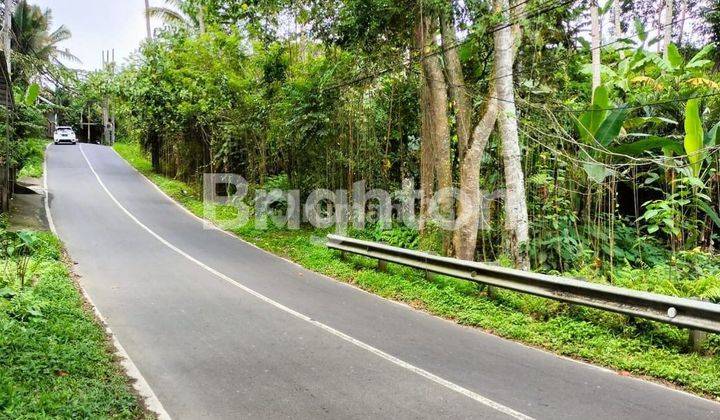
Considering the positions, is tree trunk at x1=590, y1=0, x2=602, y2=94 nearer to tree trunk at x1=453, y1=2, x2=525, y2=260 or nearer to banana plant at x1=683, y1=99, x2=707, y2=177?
tree trunk at x1=453, y1=2, x2=525, y2=260

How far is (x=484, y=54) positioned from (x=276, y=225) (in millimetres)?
8175

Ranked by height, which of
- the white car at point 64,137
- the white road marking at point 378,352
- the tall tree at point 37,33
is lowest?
the white road marking at point 378,352

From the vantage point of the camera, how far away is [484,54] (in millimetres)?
12117

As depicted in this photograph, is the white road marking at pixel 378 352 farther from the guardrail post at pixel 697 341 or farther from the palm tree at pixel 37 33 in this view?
the palm tree at pixel 37 33

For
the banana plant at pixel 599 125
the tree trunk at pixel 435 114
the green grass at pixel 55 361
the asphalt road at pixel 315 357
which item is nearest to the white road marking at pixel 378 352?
the asphalt road at pixel 315 357

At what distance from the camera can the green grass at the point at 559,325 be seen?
5.86 m

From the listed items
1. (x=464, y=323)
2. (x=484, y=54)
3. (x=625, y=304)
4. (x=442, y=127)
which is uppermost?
(x=484, y=54)

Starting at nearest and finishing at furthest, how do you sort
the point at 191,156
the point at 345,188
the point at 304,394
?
1. the point at 304,394
2. the point at 345,188
3. the point at 191,156

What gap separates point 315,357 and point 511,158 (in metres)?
4.99

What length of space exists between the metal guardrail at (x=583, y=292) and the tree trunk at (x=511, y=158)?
121 cm

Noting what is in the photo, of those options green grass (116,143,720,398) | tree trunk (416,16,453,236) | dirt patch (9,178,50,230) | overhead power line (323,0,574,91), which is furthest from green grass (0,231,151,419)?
overhead power line (323,0,574,91)

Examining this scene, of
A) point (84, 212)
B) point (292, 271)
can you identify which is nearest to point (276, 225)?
point (292, 271)

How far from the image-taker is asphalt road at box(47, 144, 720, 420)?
496 cm

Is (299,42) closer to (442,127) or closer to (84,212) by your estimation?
(442,127)
